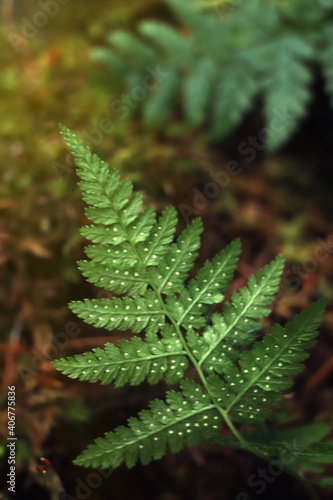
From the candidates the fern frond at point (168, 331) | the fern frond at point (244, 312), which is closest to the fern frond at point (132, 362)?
the fern frond at point (168, 331)

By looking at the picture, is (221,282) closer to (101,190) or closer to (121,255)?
(121,255)

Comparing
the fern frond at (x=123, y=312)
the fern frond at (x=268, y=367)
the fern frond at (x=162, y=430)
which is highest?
the fern frond at (x=268, y=367)

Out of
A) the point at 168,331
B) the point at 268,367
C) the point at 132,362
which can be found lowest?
the point at 132,362

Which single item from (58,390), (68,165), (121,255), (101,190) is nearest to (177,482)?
(58,390)

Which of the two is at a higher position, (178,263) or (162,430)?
(178,263)

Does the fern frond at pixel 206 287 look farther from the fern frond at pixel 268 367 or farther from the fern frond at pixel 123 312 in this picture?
the fern frond at pixel 268 367

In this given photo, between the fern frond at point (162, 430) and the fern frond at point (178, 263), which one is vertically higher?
the fern frond at point (178, 263)

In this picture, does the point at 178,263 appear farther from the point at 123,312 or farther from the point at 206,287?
the point at 123,312

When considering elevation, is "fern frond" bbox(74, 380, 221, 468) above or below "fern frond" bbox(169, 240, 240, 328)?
below

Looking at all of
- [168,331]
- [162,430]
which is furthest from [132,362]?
[162,430]

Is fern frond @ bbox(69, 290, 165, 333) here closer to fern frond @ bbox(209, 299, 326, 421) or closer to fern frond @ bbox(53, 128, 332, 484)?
fern frond @ bbox(53, 128, 332, 484)

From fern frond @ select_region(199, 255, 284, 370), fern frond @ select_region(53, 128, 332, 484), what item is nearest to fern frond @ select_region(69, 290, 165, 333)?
fern frond @ select_region(53, 128, 332, 484)
